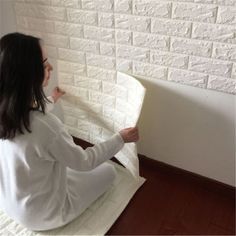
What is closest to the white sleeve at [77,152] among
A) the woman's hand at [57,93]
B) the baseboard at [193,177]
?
the baseboard at [193,177]

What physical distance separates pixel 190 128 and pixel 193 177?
0.86 ft

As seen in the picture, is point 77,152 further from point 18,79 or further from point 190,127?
point 190,127

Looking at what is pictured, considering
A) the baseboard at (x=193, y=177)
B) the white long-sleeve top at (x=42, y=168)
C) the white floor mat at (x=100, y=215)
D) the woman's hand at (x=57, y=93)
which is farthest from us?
the woman's hand at (x=57, y=93)

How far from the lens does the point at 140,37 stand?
4.45 ft

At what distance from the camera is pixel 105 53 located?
58.7 inches

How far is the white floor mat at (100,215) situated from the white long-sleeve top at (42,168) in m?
0.05

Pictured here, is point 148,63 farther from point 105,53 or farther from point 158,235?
point 158,235

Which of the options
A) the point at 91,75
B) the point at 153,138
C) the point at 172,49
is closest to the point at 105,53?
the point at 91,75

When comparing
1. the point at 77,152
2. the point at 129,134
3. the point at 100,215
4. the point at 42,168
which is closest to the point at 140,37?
the point at 129,134

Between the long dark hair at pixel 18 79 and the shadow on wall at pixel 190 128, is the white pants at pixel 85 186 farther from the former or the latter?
the long dark hair at pixel 18 79

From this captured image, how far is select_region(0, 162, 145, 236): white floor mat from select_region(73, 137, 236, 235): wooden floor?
3 centimetres

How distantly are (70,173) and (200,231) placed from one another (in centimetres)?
58

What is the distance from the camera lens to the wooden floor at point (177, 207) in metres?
1.37

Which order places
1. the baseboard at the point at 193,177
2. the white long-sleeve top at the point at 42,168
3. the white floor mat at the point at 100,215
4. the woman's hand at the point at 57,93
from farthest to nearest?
the woman's hand at the point at 57,93 < the baseboard at the point at 193,177 < the white floor mat at the point at 100,215 < the white long-sleeve top at the point at 42,168
